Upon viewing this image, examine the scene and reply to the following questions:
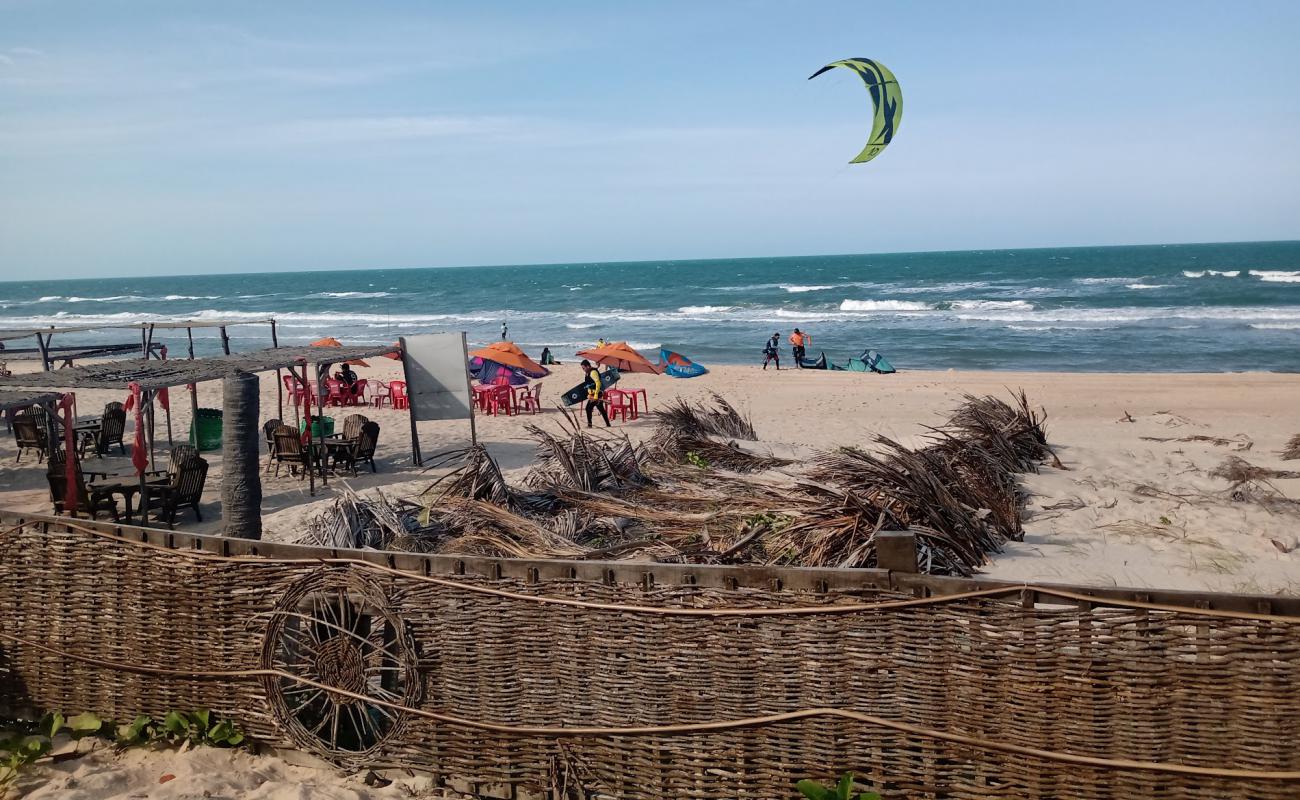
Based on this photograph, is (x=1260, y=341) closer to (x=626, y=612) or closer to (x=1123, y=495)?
(x=1123, y=495)

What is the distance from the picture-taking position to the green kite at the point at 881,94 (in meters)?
11.8

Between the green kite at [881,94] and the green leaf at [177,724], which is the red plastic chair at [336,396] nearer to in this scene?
the green kite at [881,94]

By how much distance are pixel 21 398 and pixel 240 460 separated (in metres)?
4.54

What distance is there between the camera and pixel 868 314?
44.0 m

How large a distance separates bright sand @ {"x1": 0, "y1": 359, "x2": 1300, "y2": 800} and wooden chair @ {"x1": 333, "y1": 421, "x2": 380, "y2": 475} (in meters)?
0.21

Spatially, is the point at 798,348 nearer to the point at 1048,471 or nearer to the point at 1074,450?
the point at 1074,450

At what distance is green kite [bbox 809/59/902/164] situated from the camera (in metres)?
11.8

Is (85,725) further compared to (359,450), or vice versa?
(359,450)

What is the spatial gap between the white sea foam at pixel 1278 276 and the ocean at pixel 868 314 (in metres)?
0.11

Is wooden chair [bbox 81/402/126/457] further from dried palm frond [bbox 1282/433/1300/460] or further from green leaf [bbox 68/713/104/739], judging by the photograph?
dried palm frond [bbox 1282/433/1300/460]

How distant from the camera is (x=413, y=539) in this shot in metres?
6.44

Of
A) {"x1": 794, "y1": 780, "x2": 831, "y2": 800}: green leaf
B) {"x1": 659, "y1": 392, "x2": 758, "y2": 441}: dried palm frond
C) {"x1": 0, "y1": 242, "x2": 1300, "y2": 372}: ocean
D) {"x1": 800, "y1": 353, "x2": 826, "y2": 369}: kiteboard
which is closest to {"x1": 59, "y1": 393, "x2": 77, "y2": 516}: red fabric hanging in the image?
{"x1": 659, "y1": 392, "x2": 758, "y2": 441}: dried palm frond

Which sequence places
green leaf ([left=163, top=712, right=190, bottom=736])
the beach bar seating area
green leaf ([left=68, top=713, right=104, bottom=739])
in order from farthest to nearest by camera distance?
1. the beach bar seating area
2. green leaf ([left=68, top=713, right=104, bottom=739])
3. green leaf ([left=163, top=712, right=190, bottom=736])

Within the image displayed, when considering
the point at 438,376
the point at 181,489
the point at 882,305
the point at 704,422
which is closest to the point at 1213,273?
the point at 882,305
